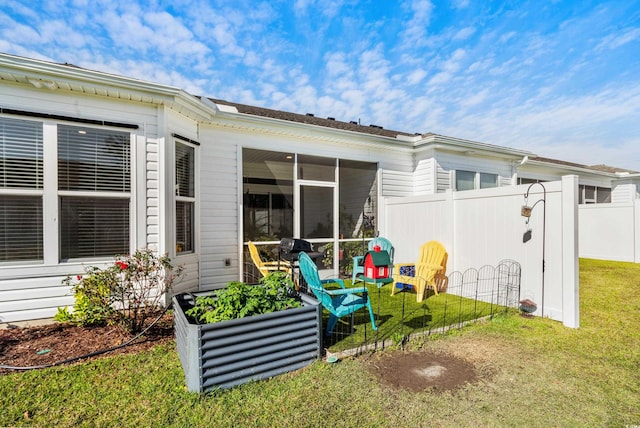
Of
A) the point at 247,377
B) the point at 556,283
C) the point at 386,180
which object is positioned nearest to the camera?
the point at 247,377

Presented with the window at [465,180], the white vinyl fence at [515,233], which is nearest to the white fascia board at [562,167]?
the window at [465,180]

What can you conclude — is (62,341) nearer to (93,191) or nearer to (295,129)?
(93,191)

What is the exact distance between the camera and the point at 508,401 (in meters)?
2.35

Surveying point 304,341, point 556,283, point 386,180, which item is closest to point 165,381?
point 304,341

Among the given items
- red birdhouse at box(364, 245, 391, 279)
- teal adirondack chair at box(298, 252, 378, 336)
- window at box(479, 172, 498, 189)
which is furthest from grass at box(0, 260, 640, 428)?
window at box(479, 172, 498, 189)

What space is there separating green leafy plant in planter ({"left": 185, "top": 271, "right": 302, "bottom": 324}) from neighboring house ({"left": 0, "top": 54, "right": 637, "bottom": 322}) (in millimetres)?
2133

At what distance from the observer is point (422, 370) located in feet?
9.32

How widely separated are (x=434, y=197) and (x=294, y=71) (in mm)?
5634

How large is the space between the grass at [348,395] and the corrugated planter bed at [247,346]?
10 cm

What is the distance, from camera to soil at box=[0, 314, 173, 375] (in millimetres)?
3049

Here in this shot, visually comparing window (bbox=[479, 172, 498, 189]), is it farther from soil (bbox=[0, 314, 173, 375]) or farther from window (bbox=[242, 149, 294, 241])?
soil (bbox=[0, 314, 173, 375])

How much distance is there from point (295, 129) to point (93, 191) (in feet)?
12.2

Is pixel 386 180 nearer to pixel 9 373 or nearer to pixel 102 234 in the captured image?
pixel 102 234

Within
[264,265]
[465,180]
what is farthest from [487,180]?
[264,265]
